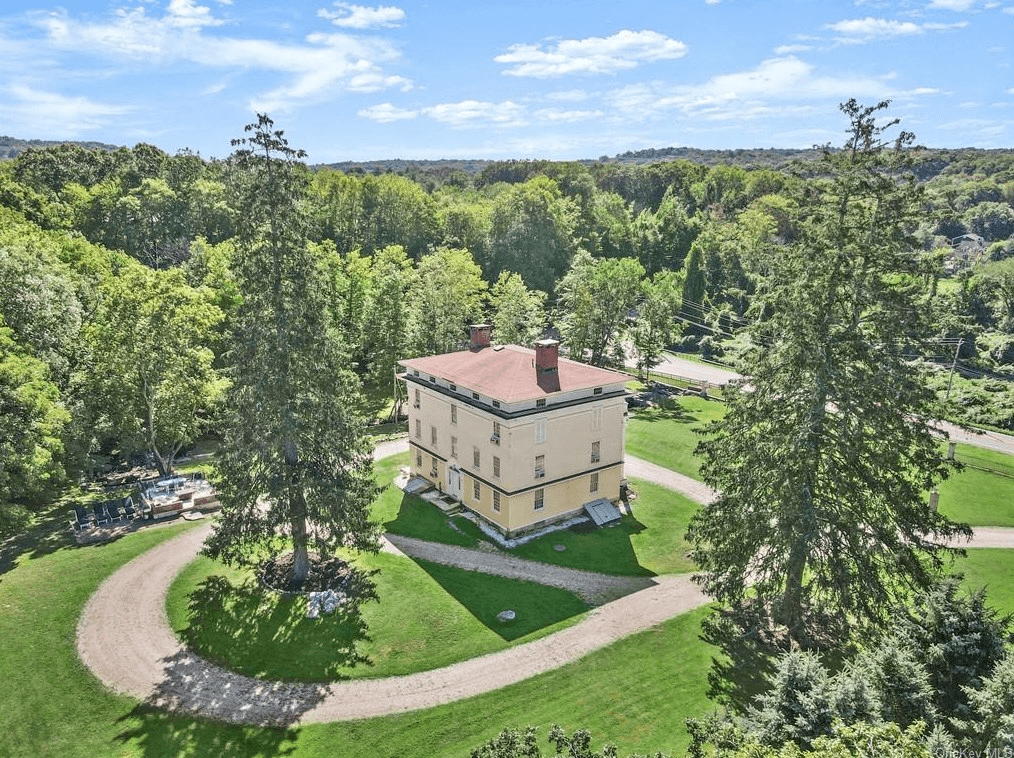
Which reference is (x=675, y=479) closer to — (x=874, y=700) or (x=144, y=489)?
(x=874, y=700)

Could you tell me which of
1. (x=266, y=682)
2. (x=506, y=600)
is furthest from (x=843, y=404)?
(x=266, y=682)

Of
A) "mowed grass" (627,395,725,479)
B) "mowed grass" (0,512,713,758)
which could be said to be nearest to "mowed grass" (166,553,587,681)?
"mowed grass" (0,512,713,758)

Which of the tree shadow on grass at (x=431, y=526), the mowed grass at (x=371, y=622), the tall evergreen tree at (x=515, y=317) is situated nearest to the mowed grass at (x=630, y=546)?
the tree shadow on grass at (x=431, y=526)

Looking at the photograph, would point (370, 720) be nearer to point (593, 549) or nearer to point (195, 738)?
point (195, 738)

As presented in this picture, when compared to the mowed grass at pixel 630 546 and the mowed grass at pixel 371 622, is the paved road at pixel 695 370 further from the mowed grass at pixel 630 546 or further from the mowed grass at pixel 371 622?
the mowed grass at pixel 371 622

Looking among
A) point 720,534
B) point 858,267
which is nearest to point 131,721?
point 720,534

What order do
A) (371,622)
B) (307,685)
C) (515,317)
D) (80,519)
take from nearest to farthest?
(307,685), (371,622), (80,519), (515,317)
